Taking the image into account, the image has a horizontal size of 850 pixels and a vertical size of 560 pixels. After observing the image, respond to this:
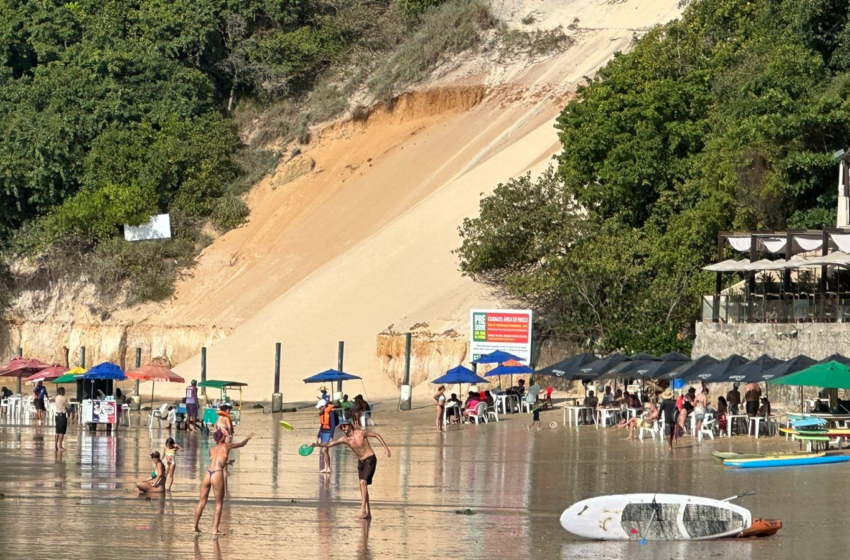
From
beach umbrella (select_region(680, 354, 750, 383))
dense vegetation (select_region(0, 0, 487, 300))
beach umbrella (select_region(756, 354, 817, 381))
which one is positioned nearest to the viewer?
beach umbrella (select_region(756, 354, 817, 381))

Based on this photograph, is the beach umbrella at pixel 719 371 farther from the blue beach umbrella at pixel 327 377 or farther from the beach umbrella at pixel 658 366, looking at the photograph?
the blue beach umbrella at pixel 327 377

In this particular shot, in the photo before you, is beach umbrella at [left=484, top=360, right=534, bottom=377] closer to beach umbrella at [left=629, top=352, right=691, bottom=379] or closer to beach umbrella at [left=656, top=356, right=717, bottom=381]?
beach umbrella at [left=629, top=352, right=691, bottom=379]

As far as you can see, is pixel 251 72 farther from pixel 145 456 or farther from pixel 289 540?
pixel 289 540

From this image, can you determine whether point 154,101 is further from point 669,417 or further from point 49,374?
point 669,417

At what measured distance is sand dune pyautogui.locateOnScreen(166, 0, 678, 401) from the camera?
4759 centimetres

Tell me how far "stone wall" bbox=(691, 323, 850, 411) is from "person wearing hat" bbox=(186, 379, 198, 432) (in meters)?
12.1

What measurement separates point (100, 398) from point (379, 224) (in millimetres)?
22805

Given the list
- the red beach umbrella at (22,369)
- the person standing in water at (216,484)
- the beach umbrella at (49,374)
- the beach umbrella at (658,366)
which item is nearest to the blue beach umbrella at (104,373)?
the beach umbrella at (49,374)

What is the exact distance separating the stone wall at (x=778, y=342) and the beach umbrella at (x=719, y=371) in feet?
8.60

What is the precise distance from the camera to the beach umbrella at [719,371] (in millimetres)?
30500

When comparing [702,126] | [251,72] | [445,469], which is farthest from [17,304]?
[445,469]

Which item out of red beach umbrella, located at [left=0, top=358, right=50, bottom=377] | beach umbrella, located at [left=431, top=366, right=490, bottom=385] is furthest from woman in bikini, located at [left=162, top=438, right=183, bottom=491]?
red beach umbrella, located at [left=0, top=358, right=50, bottom=377]

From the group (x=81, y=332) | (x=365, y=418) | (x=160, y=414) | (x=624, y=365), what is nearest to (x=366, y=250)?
(x=81, y=332)

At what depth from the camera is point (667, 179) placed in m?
44.9
